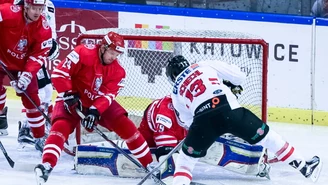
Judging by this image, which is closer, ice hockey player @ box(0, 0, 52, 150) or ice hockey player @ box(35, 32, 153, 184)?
ice hockey player @ box(35, 32, 153, 184)

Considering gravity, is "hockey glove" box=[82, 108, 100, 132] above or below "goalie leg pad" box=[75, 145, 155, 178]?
above

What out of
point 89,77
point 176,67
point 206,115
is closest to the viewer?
point 206,115

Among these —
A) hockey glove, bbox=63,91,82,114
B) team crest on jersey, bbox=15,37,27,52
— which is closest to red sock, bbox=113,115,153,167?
hockey glove, bbox=63,91,82,114

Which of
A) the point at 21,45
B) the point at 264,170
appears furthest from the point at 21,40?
the point at 264,170

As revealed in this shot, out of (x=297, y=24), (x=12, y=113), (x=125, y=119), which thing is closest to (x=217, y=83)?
(x=125, y=119)

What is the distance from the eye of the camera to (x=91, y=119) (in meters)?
5.46

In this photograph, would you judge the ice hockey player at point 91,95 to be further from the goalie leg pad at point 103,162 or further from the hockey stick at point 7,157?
the hockey stick at point 7,157

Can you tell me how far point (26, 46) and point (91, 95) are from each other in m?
0.66

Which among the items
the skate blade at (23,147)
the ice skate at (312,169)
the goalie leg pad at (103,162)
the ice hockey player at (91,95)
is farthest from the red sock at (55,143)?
the ice skate at (312,169)

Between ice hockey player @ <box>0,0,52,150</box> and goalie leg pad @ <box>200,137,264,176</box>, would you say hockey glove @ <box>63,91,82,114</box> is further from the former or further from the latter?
goalie leg pad @ <box>200,137,264,176</box>

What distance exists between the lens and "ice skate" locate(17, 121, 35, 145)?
6477mm

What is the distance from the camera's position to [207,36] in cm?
623

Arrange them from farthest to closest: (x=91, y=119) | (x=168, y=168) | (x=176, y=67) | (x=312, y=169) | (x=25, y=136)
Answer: (x=25, y=136) < (x=168, y=168) < (x=91, y=119) < (x=312, y=169) < (x=176, y=67)

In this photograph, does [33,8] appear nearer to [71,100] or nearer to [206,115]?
[71,100]
